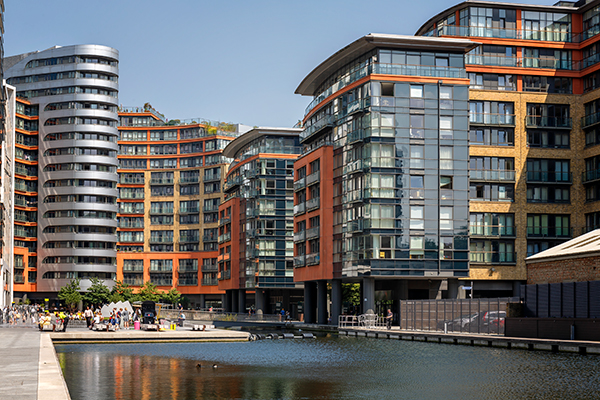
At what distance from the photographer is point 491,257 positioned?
82.6 meters

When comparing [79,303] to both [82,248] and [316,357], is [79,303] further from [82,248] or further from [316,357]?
[316,357]

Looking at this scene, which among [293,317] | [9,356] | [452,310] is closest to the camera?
[9,356]

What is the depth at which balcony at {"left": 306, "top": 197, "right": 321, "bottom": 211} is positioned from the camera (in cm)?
8725

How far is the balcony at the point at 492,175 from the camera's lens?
82.6 metres

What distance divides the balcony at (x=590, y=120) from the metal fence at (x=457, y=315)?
99.9ft

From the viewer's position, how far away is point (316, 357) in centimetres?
4031

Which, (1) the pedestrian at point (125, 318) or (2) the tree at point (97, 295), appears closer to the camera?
(1) the pedestrian at point (125, 318)

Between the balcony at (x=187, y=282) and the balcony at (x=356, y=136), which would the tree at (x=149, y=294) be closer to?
the balcony at (x=187, y=282)

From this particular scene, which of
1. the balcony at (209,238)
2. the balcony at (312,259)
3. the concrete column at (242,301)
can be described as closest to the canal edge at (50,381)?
the balcony at (312,259)

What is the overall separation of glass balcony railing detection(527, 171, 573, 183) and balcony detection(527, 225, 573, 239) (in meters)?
4.89

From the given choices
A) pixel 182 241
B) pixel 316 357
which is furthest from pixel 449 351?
pixel 182 241

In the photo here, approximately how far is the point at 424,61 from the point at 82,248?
8683 centimetres

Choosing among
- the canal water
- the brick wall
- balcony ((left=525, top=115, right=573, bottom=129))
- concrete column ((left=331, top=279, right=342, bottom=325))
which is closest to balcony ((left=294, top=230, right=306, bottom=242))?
concrete column ((left=331, top=279, right=342, bottom=325))

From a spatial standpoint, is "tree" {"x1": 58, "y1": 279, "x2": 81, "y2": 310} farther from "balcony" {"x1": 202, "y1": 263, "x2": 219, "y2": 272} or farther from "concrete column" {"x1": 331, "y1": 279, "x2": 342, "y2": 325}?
"concrete column" {"x1": 331, "y1": 279, "x2": 342, "y2": 325}
